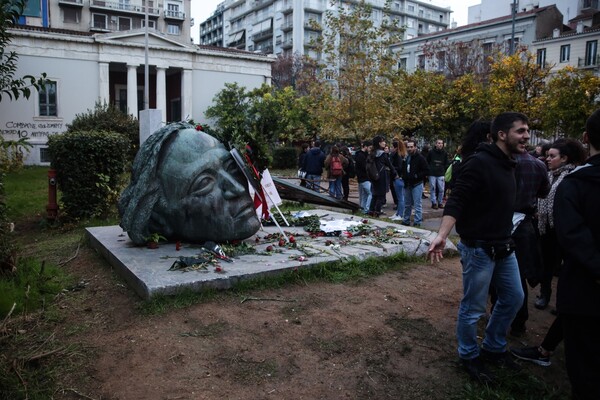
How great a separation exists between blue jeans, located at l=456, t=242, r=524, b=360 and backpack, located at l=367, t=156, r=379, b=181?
744 cm

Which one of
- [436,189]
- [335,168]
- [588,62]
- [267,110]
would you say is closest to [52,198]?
[335,168]

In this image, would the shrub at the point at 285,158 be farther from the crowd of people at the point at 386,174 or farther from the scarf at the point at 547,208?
the scarf at the point at 547,208

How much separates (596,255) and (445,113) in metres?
21.2

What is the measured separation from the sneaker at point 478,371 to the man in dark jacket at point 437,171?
399 inches

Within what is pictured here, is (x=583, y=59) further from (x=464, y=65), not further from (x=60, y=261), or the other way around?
(x=60, y=261)

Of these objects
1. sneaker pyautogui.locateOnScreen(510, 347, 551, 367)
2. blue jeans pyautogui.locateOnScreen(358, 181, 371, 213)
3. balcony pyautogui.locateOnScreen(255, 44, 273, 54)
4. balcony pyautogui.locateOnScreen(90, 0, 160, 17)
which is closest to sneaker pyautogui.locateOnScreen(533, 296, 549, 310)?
sneaker pyautogui.locateOnScreen(510, 347, 551, 367)

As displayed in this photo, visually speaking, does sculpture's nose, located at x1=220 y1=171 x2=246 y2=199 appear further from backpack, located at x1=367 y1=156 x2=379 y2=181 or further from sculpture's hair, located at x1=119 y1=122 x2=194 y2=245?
backpack, located at x1=367 y1=156 x2=379 y2=181

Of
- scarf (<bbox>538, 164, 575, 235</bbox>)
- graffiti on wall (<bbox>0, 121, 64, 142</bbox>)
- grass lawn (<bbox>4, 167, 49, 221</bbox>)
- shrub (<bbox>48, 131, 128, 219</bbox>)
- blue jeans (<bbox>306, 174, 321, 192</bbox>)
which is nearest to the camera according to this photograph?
scarf (<bbox>538, 164, 575, 235</bbox>)

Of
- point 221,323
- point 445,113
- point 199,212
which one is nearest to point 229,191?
point 199,212

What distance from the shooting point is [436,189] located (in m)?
13.9

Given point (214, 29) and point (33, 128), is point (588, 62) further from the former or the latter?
point (214, 29)

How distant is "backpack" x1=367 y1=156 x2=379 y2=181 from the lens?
11164 millimetres

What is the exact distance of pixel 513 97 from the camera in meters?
21.5

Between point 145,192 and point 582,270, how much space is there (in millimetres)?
4890
